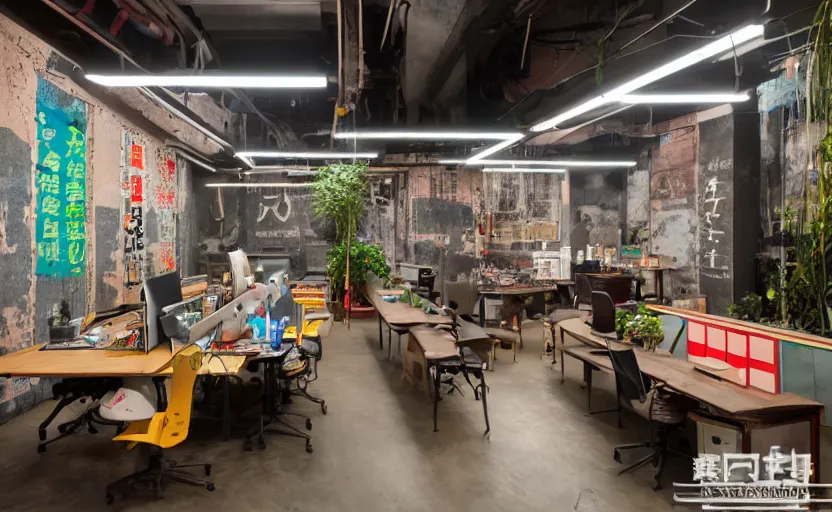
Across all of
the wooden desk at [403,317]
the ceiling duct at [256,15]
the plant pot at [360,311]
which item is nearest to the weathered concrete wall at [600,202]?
the plant pot at [360,311]

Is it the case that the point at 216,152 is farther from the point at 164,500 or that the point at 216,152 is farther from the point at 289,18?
the point at 164,500

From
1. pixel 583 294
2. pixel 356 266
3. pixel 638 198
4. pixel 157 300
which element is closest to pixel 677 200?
pixel 638 198

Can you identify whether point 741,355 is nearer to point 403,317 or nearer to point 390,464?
point 390,464

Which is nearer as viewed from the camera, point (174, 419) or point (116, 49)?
point (174, 419)

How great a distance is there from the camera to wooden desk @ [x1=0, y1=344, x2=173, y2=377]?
10.0 ft

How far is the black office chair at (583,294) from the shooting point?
6.92 metres

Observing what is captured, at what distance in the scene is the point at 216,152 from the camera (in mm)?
10000

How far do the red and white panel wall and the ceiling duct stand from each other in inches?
177

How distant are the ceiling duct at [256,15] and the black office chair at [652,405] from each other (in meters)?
3.98

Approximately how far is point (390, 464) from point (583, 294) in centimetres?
473

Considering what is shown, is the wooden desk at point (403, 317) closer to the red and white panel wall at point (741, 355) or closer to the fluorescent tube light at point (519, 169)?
the red and white panel wall at point (741, 355)

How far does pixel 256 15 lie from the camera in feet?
14.0

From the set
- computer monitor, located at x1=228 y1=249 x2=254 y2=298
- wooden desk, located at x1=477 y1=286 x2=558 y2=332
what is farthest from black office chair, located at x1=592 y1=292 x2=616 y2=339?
computer monitor, located at x1=228 y1=249 x2=254 y2=298

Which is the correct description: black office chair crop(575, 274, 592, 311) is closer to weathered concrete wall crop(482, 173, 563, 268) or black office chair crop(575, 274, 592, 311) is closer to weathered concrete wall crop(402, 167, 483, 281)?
weathered concrete wall crop(482, 173, 563, 268)
